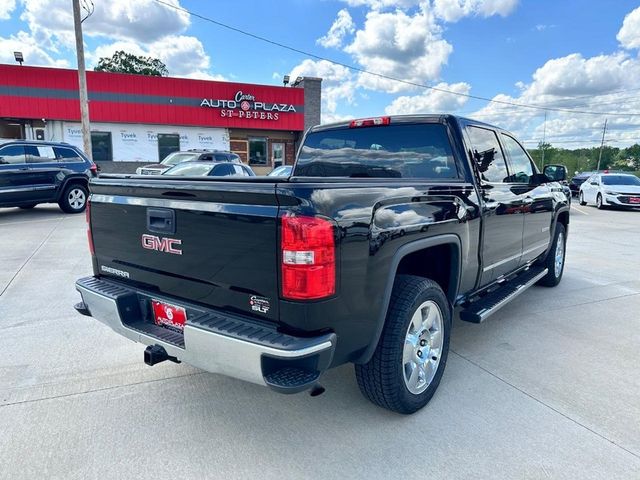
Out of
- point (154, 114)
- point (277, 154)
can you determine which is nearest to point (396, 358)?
point (154, 114)

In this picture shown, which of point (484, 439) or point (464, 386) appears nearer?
point (484, 439)

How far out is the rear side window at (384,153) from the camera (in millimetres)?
3547

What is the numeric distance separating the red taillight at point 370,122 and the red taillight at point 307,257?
6.31ft

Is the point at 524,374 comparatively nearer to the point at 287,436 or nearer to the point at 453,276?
the point at 453,276

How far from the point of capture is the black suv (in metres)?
10.4

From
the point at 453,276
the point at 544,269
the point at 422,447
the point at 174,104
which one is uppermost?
the point at 174,104

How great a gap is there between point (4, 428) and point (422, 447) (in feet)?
8.09

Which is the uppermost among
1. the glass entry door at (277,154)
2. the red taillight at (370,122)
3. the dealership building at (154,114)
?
the dealership building at (154,114)

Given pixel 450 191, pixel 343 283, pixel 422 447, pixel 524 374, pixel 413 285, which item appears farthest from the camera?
pixel 524 374

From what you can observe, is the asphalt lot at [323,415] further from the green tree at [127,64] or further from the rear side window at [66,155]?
the green tree at [127,64]

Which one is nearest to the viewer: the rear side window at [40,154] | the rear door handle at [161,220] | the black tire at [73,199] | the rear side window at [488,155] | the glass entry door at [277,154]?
the rear door handle at [161,220]

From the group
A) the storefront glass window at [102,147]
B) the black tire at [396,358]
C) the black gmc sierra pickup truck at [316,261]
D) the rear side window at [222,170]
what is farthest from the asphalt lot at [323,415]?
the storefront glass window at [102,147]

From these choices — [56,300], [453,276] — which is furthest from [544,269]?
[56,300]

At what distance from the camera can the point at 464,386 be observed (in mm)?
3195
